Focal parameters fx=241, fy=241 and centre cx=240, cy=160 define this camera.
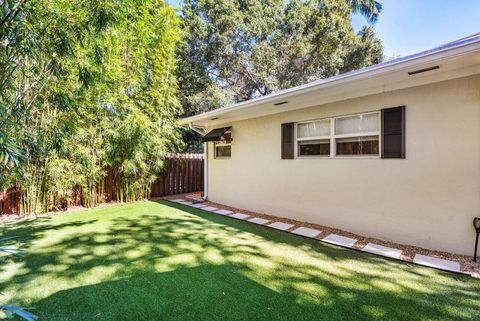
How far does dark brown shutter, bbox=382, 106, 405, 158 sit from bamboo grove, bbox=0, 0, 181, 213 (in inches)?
187

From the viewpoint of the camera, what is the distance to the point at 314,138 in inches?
220

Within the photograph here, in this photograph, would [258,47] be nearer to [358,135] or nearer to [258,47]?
[258,47]

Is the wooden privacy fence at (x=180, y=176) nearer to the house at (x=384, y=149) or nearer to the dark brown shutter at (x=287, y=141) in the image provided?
the house at (x=384, y=149)

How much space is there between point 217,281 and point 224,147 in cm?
547

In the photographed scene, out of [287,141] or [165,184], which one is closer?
[287,141]

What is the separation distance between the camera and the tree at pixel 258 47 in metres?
12.3

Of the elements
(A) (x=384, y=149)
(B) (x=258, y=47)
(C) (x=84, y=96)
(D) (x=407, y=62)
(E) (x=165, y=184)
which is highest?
(B) (x=258, y=47)

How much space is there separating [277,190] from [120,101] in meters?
5.14

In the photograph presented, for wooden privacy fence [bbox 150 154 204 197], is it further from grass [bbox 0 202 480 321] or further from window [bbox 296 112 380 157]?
window [bbox 296 112 380 157]

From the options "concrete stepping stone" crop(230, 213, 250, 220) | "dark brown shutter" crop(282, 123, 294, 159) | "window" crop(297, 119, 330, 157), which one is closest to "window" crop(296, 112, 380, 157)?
"window" crop(297, 119, 330, 157)

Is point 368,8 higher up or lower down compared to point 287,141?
higher up

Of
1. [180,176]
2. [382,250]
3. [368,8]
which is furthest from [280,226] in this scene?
[368,8]

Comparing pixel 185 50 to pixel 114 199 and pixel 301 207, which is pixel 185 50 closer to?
pixel 114 199

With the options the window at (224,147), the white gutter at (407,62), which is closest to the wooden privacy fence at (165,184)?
the window at (224,147)
